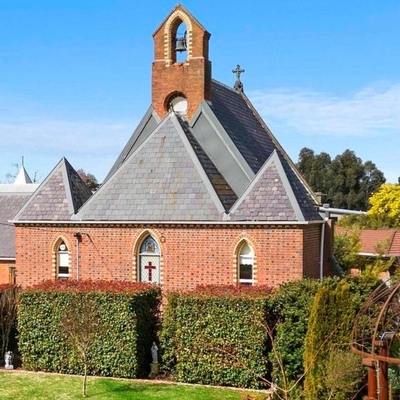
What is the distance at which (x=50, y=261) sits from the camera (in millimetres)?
23516

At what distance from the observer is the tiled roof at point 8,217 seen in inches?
1351

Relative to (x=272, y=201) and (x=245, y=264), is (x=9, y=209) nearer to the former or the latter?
(x=245, y=264)

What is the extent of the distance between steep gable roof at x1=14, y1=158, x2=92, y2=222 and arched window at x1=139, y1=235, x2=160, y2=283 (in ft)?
10.6

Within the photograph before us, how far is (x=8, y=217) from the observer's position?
120 ft

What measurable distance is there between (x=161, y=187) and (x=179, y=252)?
272 centimetres

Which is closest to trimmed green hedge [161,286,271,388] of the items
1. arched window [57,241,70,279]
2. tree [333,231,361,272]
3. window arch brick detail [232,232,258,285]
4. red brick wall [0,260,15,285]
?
window arch brick detail [232,232,258,285]

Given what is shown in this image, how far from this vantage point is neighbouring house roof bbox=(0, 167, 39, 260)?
3434cm

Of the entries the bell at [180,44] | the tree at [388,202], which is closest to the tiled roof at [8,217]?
the bell at [180,44]

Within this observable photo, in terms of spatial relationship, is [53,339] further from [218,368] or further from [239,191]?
[239,191]

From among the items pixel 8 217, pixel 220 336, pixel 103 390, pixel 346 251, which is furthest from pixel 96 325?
pixel 346 251

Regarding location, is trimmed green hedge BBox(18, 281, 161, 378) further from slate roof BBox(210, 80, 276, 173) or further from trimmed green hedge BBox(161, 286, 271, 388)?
slate roof BBox(210, 80, 276, 173)

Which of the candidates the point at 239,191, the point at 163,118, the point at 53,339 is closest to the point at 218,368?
the point at 53,339

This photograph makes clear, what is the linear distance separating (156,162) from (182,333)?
782 cm

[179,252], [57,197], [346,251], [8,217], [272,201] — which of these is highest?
[57,197]
